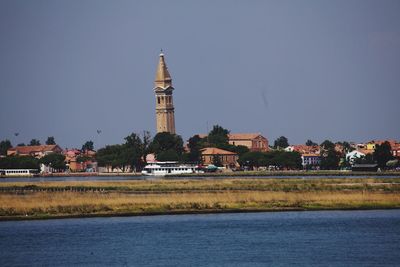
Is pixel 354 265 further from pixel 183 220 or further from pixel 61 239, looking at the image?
pixel 183 220

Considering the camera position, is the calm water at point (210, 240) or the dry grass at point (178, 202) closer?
the calm water at point (210, 240)

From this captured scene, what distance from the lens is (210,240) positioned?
5344cm

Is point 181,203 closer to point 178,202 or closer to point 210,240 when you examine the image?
point 178,202

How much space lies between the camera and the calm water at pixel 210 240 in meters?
46.1

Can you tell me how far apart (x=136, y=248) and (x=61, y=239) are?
614cm

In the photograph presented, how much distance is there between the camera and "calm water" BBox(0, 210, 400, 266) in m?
46.1

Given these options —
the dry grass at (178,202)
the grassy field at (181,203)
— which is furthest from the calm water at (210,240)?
the dry grass at (178,202)

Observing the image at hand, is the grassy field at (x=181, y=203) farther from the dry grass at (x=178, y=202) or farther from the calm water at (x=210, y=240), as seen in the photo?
the calm water at (x=210, y=240)

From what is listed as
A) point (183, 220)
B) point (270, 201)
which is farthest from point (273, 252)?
point (270, 201)

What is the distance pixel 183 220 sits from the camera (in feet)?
214

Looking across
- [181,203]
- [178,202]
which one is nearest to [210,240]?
[181,203]

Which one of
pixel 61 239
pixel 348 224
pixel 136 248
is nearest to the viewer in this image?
pixel 136 248

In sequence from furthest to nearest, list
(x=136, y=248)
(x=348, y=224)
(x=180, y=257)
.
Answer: (x=348, y=224) → (x=136, y=248) → (x=180, y=257)

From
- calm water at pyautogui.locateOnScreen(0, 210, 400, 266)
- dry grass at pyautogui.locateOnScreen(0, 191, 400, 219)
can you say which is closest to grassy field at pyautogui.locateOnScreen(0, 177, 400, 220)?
dry grass at pyautogui.locateOnScreen(0, 191, 400, 219)
